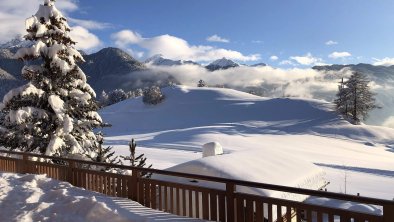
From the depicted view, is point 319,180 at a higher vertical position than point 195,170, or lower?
lower

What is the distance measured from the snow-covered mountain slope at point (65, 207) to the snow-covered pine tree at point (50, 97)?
6.25 metres

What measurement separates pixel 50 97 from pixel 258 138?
39388mm

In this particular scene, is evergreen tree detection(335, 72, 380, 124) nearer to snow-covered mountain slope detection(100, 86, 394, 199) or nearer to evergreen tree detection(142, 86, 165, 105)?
snow-covered mountain slope detection(100, 86, 394, 199)

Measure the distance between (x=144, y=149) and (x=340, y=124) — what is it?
3631cm

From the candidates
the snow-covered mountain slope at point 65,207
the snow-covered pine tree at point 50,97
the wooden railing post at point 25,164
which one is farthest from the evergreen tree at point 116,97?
the snow-covered mountain slope at point 65,207

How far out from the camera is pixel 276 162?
1569cm

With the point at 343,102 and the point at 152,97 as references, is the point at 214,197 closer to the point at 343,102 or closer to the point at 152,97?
the point at 343,102

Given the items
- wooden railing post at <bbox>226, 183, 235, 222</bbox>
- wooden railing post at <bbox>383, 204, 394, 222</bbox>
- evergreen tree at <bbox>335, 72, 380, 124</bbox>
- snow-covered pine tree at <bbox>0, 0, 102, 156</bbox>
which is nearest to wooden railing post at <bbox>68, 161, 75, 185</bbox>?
snow-covered pine tree at <bbox>0, 0, 102, 156</bbox>

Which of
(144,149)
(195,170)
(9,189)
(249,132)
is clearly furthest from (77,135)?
(249,132)

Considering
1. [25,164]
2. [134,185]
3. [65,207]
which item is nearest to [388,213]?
[134,185]

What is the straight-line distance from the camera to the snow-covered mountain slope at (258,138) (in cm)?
1517

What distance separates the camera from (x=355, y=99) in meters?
70.2

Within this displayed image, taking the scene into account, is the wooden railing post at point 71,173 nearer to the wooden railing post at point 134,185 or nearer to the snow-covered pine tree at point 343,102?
the wooden railing post at point 134,185

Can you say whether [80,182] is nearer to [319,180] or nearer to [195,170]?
[195,170]
